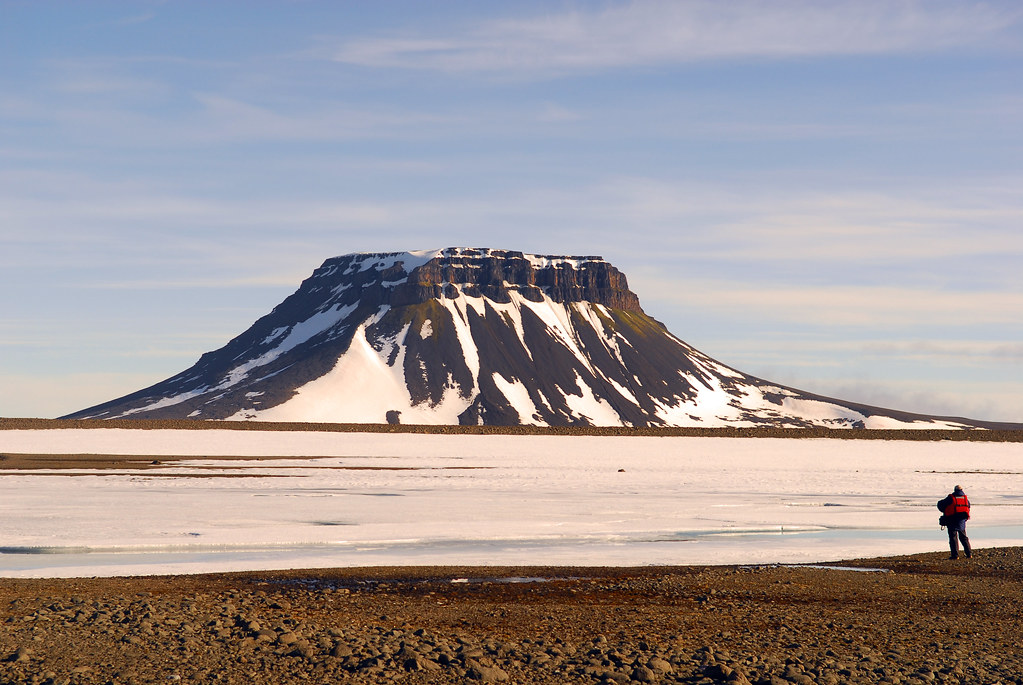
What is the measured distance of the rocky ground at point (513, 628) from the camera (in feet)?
38.3

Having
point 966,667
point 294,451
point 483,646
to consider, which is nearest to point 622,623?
point 483,646

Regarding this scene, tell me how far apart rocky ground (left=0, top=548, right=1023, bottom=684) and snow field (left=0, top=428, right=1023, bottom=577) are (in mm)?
2853

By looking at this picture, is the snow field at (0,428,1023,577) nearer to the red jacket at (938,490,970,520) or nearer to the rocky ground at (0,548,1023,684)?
the red jacket at (938,490,970,520)

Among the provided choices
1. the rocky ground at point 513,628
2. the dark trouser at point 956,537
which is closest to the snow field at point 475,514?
the dark trouser at point 956,537

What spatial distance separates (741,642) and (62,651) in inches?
315

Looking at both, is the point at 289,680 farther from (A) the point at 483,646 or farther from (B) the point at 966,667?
(B) the point at 966,667

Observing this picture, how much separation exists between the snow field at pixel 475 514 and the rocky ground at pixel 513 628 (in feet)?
9.36

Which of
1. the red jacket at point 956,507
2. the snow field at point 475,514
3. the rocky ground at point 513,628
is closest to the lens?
the rocky ground at point 513,628

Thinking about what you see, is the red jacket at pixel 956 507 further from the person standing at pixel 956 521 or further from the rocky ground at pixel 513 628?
the rocky ground at pixel 513 628

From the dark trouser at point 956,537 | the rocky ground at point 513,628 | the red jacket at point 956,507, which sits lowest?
the rocky ground at point 513,628

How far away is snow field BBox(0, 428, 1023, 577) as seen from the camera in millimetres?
21859

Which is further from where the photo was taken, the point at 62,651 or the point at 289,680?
the point at 62,651

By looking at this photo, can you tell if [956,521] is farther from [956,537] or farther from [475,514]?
[475,514]

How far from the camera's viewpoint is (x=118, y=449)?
72.9 m
